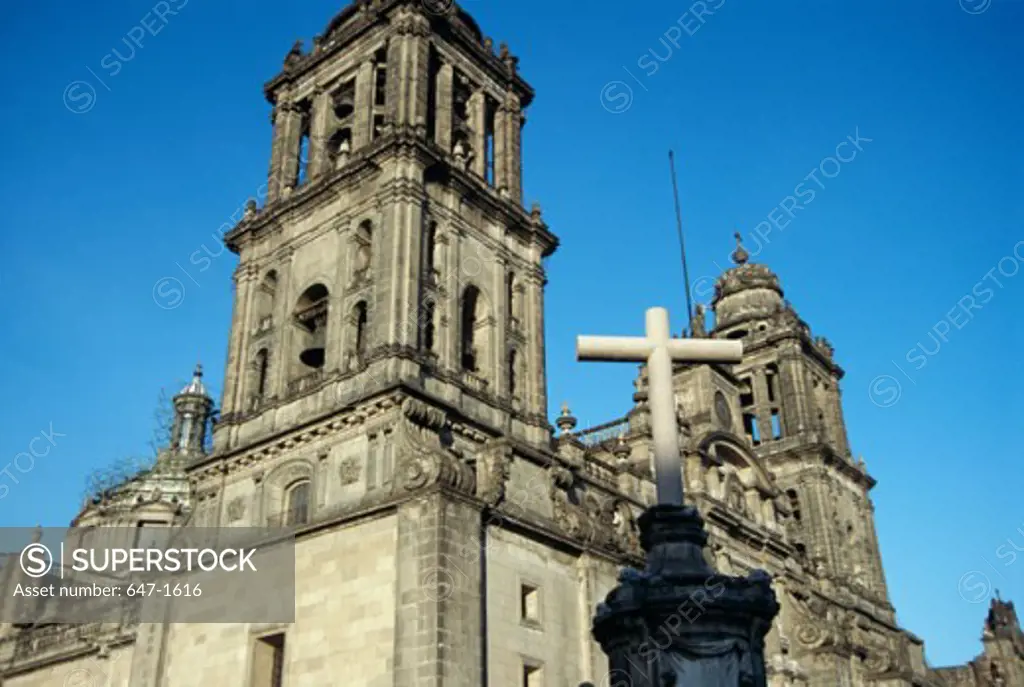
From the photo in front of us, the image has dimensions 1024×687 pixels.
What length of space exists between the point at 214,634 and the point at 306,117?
18528mm

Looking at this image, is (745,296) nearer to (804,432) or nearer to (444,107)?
(804,432)

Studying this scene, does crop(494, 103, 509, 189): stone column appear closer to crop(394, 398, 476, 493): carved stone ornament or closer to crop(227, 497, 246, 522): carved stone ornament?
crop(394, 398, 476, 493): carved stone ornament

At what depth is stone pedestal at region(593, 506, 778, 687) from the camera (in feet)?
33.7

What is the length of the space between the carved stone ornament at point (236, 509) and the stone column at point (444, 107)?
12391 millimetres

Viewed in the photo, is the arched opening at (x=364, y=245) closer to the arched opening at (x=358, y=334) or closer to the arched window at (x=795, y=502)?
the arched opening at (x=358, y=334)

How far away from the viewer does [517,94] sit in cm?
3812

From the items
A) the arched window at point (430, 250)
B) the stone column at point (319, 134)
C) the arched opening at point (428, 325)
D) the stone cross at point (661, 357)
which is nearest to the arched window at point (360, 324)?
the arched opening at point (428, 325)

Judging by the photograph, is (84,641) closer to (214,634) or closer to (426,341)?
(214,634)

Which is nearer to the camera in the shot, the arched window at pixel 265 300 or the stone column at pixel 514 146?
the arched window at pixel 265 300

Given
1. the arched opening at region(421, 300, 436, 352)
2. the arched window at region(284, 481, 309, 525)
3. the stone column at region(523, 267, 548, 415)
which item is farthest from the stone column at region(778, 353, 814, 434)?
the arched window at region(284, 481, 309, 525)

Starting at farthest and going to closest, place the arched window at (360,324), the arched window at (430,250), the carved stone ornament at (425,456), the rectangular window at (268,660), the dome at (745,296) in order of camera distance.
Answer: the dome at (745,296) → the arched window at (430,250) → the arched window at (360,324) → the rectangular window at (268,660) → the carved stone ornament at (425,456)

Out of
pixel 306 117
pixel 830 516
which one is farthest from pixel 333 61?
pixel 830 516

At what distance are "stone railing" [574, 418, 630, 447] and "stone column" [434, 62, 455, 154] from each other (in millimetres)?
14077

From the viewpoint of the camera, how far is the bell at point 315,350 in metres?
32.1
